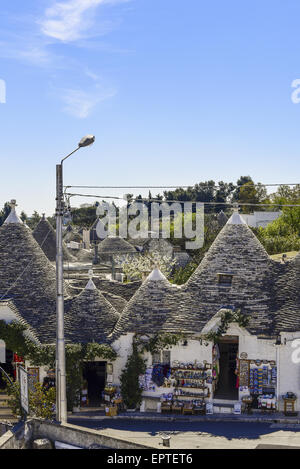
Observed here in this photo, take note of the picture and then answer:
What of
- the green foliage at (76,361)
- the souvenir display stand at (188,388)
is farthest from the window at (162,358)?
the green foliage at (76,361)

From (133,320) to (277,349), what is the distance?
5359mm

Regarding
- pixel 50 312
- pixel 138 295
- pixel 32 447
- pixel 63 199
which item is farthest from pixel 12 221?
pixel 32 447

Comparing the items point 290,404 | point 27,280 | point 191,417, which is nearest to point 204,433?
point 191,417

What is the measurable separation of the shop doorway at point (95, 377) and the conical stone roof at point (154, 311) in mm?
2042

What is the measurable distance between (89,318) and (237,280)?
19.3ft

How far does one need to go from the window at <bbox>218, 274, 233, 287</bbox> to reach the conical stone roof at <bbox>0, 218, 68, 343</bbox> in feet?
21.6

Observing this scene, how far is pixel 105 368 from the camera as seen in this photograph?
23.0 metres

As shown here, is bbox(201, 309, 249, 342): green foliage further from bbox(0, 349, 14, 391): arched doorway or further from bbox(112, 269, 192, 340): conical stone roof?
bbox(0, 349, 14, 391): arched doorway

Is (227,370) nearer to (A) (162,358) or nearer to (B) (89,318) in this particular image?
(A) (162,358)

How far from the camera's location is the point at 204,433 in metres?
18.8

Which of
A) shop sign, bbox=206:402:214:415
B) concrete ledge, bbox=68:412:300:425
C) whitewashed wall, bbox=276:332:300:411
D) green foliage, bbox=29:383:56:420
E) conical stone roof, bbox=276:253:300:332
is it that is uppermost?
conical stone roof, bbox=276:253:300:332

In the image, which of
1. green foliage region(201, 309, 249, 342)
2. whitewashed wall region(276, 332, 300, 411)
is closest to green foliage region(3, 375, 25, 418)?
green foliage region(201, 309, 249, 342)

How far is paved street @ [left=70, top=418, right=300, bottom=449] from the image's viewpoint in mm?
17609

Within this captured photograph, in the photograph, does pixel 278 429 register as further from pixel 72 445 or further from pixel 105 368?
pixel 72 445
